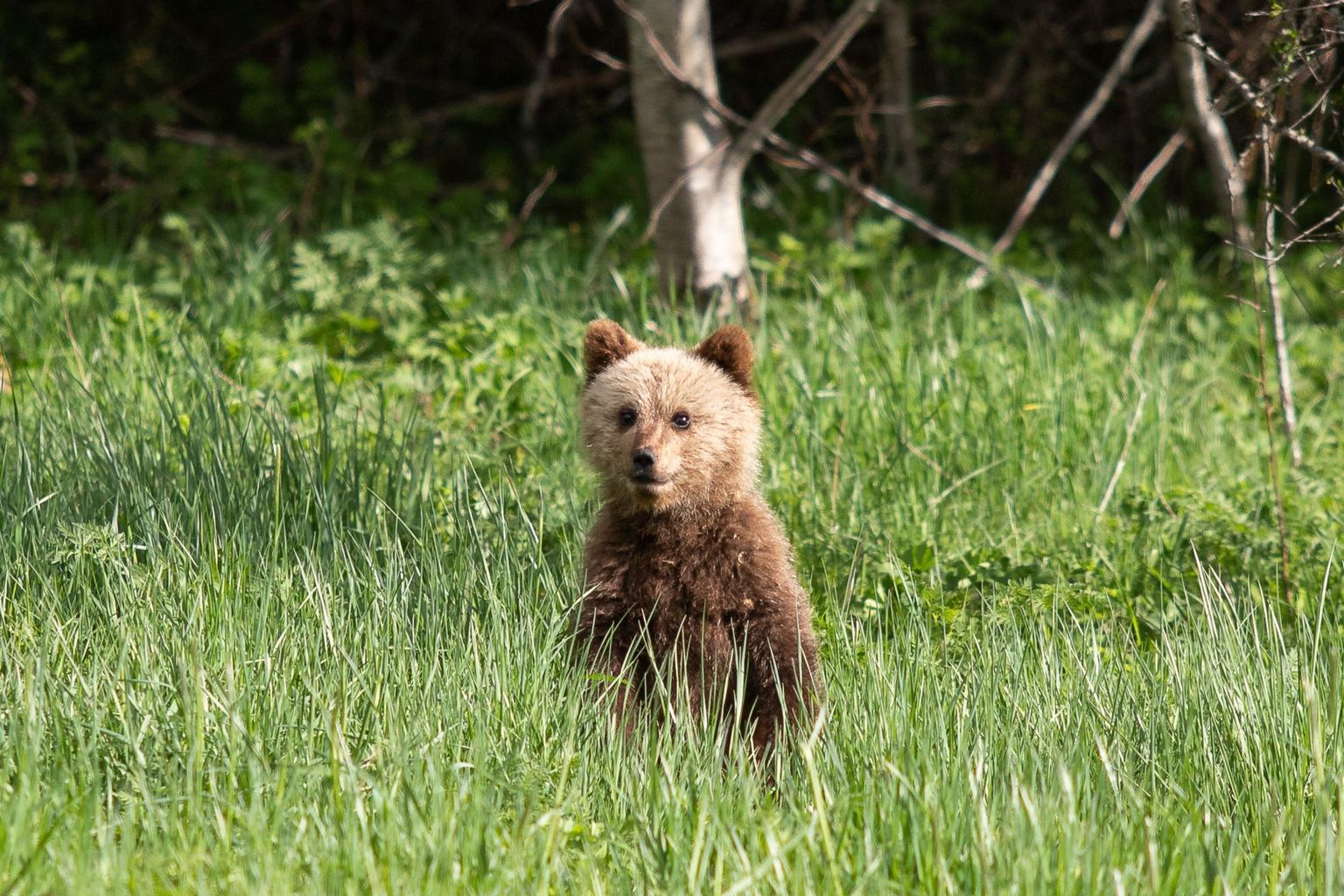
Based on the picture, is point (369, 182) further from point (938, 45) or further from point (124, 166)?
point (938, 45)

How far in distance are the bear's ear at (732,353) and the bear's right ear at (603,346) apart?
234 millimetres

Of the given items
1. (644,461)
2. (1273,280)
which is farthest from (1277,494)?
(644,461)

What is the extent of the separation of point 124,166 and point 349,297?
149 inches

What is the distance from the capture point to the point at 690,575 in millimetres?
3684

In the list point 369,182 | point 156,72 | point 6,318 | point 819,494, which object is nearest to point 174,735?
point 819,494

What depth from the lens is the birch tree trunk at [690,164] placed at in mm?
6414

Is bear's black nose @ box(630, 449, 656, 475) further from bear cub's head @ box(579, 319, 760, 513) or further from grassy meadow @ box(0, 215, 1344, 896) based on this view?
grassy meadow @ box(0, 215, 1344, 896)

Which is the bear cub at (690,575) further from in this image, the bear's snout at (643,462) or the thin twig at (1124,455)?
the thin twig at (1124,455)

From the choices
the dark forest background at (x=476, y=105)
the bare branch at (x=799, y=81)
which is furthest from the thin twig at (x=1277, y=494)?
the dark forest background at (x=476, y=105)

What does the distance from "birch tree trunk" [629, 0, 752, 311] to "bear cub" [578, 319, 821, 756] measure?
8.38 ft

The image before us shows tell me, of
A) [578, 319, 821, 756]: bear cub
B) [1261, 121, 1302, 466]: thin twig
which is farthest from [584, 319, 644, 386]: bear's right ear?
[1261, 121, 1302, 466]: thin twig

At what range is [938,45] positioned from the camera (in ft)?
34.3

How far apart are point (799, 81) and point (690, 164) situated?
2.01 feet

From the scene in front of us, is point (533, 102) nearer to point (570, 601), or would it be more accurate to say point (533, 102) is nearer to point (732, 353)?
point (732, 353)
